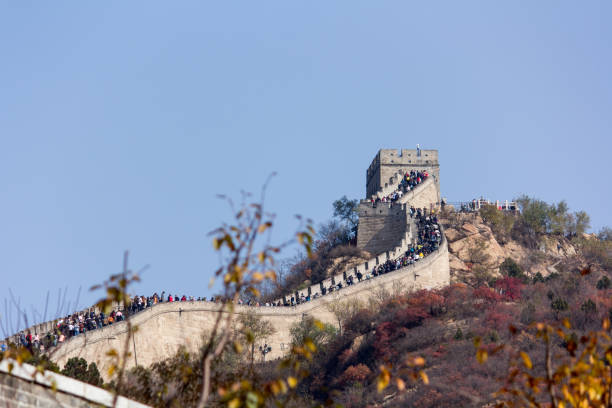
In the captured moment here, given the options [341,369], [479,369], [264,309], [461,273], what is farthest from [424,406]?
[461,273]

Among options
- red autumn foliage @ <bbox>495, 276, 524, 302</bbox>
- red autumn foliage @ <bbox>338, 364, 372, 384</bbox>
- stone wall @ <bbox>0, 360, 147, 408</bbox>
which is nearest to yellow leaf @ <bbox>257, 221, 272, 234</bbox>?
stone wall @ <bbox>0, 360, 147, 408</bbox>

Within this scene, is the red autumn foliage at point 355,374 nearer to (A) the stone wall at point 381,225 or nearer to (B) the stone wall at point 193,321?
(B) the stone wall at point 193,321

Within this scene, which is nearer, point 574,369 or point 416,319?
point 574,369

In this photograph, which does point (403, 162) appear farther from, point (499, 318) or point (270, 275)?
point (270, 275)

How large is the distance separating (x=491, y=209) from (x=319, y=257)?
12.1 meters

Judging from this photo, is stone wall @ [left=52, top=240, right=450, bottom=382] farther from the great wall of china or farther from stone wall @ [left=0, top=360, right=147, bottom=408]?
stone wall @ [left=0, top=360, right=147, bottom=408]

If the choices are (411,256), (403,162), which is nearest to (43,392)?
(411,256)

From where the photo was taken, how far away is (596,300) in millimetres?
47500

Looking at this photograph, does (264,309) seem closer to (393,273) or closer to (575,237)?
(393,273)

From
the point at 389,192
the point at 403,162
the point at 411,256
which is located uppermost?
the point at 403,162

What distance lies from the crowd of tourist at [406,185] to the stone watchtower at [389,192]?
37cm

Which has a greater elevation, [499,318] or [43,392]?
[499,318]

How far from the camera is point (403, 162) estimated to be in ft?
235

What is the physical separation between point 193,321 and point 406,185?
85.6 feet
